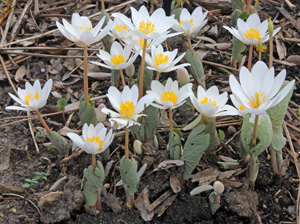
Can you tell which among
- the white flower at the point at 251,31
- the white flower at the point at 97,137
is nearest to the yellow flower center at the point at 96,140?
the white flower at the point at 97,137

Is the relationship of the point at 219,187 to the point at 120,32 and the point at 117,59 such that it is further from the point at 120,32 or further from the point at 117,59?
the point at 120,32

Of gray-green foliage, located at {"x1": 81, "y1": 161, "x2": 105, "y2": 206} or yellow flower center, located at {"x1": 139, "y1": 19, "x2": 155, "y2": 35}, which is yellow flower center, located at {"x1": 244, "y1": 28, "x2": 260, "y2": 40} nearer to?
yellow flower center, located at {"x1": 139, "y1": 19, "x2": 155, "y2": 35}

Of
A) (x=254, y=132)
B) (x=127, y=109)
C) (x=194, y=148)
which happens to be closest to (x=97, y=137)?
(x=127, y=109)

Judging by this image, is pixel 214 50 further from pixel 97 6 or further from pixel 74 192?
pixel 74 192

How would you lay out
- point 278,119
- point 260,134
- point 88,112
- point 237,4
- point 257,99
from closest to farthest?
point 257,99
point 260,134
point 278,119
point 88,112
point 237,4

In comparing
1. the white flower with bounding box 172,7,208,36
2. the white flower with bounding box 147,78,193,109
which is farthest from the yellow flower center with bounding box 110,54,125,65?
the white flower with bounding box 172,7,208,36
